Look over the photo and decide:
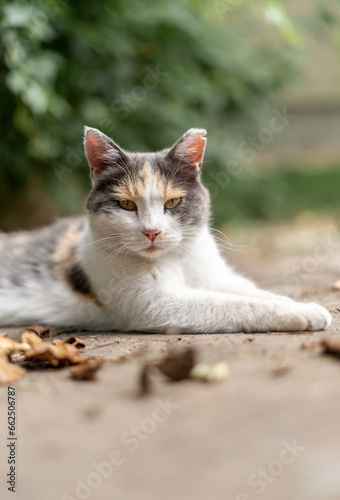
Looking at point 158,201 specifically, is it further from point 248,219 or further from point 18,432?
point 248,219

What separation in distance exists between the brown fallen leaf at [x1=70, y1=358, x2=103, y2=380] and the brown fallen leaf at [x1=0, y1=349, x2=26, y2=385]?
6.7 inches

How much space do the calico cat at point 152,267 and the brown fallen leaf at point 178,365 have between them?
59 cm

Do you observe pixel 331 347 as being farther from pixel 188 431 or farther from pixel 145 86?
pixel 145 86

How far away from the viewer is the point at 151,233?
7.21ft

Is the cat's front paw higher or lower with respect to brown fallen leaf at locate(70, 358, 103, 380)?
higher

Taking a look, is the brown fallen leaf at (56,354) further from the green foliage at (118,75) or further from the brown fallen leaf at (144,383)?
the green foliage at (118,75)

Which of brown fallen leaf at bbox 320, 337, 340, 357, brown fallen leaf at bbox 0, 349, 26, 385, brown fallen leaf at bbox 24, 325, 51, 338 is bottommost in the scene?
brown fallen leaf at bbox 24, 325, 51, 338

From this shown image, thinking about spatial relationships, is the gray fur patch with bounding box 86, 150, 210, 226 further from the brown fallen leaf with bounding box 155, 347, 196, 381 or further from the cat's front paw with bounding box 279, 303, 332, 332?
the brown fallen leaf with bounding box 155, 347, 196, 381

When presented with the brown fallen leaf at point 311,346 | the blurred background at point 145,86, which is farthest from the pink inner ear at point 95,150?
the brown fallen leaf at point 311,346

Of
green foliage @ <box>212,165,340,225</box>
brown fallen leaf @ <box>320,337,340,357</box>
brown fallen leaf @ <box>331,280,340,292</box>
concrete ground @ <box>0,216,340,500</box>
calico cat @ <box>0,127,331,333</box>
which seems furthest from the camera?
green foliage @ <box>212,165,340,225</box>

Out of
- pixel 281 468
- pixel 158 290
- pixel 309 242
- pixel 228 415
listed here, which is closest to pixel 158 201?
pixel 158 290

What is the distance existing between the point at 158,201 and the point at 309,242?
3159 mm

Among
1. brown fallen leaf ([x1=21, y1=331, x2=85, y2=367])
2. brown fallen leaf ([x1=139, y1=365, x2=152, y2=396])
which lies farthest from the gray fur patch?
brown fallen leaf ([x1=139, y1=365, x2=152, y2=396])

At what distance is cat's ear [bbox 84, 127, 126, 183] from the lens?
237 centimetres
